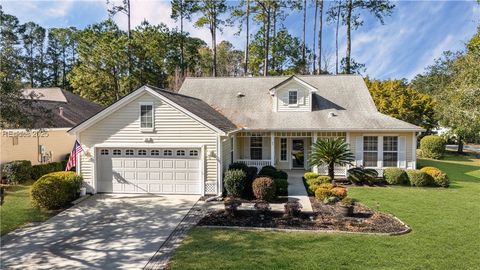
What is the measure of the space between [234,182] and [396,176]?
31.2 feet

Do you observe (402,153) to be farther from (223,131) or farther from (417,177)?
(223,131)

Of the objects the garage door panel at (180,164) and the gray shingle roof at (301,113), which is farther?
the gray shingle roof at (301,113)

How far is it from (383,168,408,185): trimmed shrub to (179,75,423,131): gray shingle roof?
2.50m

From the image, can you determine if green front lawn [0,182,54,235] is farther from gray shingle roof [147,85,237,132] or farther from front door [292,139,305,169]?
front door [292,139,305,169]

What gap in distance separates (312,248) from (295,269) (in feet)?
4.41

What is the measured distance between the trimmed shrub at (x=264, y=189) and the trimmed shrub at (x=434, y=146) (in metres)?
22.3

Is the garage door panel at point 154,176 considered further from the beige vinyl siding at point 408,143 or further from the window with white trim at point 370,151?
the window with white trim at point 370,151

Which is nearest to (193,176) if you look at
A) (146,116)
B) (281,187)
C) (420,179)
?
(146,116)

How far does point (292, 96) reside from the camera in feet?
68.0

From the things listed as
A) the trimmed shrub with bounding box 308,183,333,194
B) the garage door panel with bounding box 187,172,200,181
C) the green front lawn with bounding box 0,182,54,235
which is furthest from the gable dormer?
the green front lawn with bounding box 0,182,54,235

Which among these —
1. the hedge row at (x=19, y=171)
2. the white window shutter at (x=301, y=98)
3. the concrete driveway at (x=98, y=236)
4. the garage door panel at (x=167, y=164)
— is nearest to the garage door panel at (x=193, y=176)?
the garage door panel at (x=167, y=164)

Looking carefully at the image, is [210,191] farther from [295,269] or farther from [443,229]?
[443,229]

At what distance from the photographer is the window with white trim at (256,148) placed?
20500mm

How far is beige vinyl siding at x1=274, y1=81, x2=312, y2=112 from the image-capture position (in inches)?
807
